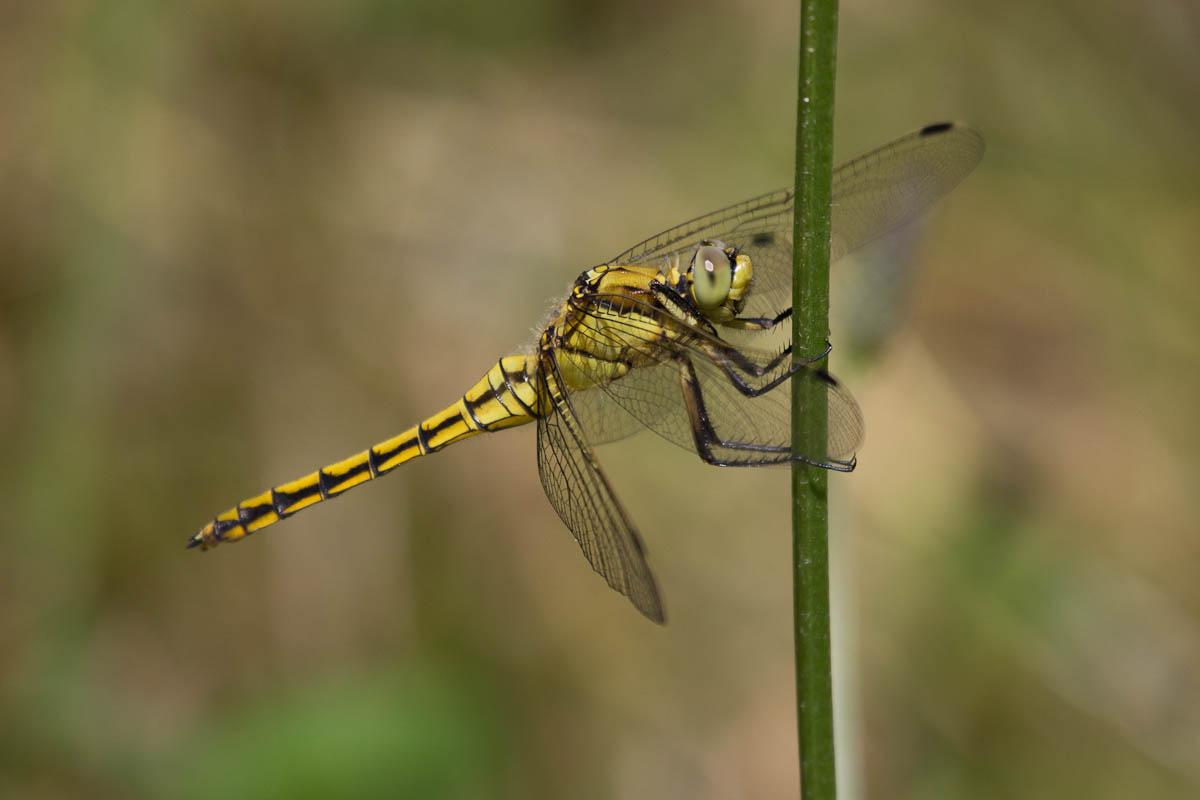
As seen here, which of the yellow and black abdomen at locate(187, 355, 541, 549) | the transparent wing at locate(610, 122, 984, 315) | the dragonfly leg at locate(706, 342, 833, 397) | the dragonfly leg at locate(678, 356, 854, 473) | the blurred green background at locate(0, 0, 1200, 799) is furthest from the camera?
the blurred green background at locate(0, 0, 1200, 799)

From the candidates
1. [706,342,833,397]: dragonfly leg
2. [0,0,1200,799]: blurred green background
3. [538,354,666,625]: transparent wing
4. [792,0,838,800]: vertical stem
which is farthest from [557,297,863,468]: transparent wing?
[792,0,838,800]: vertical stem

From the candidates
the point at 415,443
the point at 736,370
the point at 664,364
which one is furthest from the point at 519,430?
the point at 736,370

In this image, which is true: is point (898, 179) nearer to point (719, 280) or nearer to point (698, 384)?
point (719, 280)

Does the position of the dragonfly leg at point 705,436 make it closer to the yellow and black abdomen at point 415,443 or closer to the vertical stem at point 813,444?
the yellow and black abdomen at point 415,443

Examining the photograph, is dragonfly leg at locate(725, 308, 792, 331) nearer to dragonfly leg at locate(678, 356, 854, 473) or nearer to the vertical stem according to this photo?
dragonfly leg at locate(678, 356, 854, 473)

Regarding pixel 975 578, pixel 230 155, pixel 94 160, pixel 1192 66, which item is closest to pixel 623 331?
pixel 975 578

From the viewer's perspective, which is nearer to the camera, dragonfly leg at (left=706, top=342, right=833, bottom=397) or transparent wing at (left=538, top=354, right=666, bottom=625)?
transparent wing at (left=538, top=354, right=666, bottom=625)

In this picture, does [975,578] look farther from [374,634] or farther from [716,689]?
[374,634]

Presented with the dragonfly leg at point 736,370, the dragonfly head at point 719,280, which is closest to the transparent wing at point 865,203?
the dragonfly head at point 719,280
